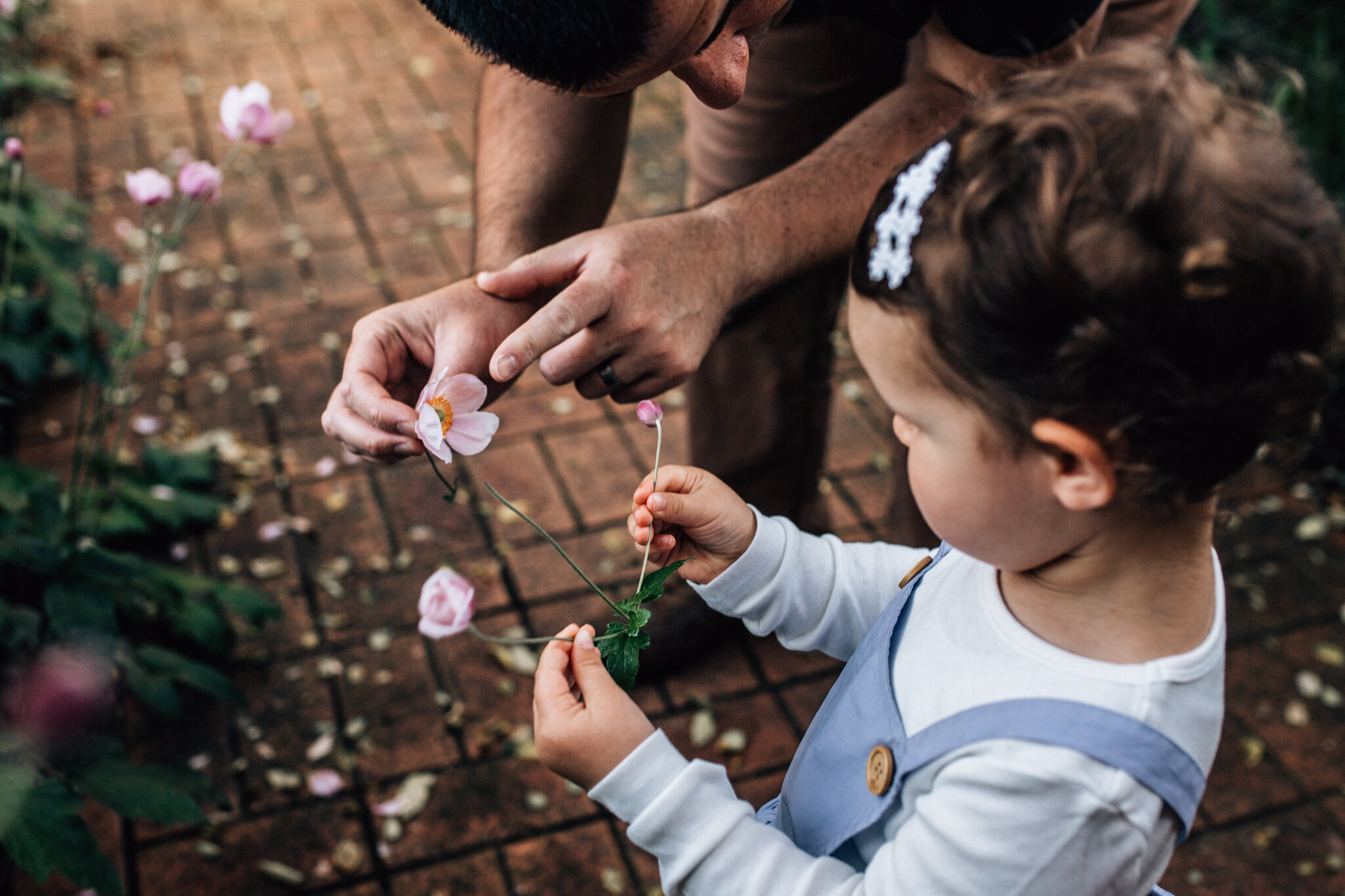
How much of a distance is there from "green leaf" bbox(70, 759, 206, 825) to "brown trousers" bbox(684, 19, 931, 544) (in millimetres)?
1192

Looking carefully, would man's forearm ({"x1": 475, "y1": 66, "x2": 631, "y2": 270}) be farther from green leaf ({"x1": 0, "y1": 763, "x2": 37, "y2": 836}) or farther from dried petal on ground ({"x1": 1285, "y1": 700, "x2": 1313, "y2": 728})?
dried petal on ground ({"x1": 1285, "y1": 700, "x2": 1313, "y2": 728})

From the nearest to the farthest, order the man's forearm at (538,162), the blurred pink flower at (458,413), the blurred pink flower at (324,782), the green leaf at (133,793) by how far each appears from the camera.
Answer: the blurred pink flower at (458,413) → the green leaf at (133,793) → the man's forearm at (538,162) → the blurred pink flower at (324,782)

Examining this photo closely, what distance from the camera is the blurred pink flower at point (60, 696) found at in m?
1.75

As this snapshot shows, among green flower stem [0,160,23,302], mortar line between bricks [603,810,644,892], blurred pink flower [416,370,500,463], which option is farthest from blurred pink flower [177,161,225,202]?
mortar line between bricks [603,810,644,892]

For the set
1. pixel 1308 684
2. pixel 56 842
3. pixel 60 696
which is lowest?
pixel 1308 684

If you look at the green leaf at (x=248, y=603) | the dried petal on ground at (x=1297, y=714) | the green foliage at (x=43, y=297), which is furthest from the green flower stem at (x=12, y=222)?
the dried petal on ground at (x=1297, y=714)

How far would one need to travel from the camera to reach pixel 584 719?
0.99m

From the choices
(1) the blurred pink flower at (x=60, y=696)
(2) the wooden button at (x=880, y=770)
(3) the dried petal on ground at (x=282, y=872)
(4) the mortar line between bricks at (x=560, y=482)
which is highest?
(2) the wooden button at (x=880, y=770)

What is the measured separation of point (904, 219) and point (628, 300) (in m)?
0.50

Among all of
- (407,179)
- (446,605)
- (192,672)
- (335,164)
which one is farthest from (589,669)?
(335,164)

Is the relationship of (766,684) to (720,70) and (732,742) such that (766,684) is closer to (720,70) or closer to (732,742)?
(732,742)

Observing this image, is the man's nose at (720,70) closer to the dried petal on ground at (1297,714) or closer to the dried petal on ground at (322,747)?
the dried petal on ground at (322,747)

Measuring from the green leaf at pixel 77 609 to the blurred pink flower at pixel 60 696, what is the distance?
56 mm

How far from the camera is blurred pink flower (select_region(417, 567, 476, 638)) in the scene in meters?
1.01
